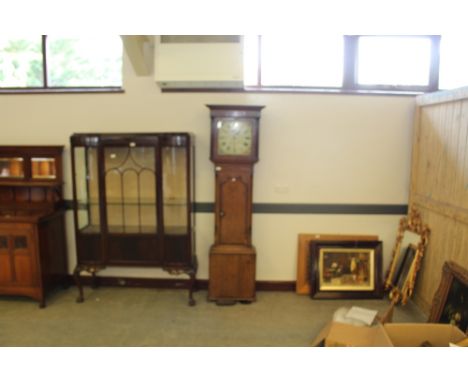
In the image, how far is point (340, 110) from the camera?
11.4ft

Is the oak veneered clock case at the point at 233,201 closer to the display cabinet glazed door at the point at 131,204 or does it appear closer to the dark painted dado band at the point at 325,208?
the dark painted dado band at the point at 325,208

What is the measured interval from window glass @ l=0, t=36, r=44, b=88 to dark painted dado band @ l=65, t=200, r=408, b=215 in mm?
2216

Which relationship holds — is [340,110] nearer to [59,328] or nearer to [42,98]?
[42,98]

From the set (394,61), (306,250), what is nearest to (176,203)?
(306,250)

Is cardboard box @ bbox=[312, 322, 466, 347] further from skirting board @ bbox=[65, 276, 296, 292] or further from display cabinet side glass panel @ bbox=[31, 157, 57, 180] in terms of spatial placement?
display cabinet side glass panel @ bbox=[31, 157, 57, 180]

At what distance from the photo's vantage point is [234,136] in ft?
10.6

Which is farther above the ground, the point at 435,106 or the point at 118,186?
the point at 435,106

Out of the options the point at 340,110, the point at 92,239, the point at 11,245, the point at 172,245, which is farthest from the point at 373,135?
the point at 11,245

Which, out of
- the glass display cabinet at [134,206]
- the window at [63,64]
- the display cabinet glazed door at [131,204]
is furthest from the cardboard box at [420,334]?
the window at [63,64]

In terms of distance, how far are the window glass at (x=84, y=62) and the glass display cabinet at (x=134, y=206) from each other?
76 cm

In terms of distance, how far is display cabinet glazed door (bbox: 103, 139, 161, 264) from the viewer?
3.35 meters

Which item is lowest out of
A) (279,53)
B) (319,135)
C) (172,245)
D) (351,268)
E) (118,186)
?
(351,268)

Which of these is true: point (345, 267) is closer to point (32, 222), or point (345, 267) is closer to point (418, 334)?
point (418, 334)
